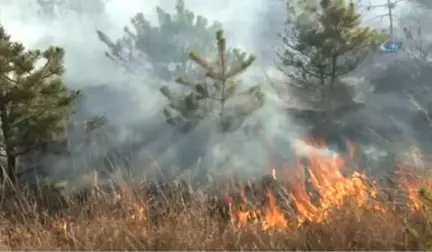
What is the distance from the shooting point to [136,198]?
4.00 metres

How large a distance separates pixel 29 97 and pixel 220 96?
779 centimetres

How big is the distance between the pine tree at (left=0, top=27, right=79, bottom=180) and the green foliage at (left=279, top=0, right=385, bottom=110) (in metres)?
9.73

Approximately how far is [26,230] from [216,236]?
1.21 metres

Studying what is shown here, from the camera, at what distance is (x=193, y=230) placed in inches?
125

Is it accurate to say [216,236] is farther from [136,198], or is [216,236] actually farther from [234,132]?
[234,132]

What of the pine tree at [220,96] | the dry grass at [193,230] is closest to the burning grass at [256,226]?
the dry grass at [193,230]

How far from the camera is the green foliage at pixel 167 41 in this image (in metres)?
23.9

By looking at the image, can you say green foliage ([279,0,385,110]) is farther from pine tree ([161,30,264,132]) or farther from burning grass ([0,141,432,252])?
burning grass ([0,141,432,252])

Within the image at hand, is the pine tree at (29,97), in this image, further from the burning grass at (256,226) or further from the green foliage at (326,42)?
the green foliage at (326,42)

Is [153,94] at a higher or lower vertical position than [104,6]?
lower

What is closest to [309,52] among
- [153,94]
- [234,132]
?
[234,132]

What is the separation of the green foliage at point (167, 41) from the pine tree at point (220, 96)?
4664mm

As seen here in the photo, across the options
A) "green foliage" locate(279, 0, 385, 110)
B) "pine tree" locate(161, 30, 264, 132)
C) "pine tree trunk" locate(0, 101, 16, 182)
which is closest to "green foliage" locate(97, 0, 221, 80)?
"green foliage" locate(279, 0, 385, 110)

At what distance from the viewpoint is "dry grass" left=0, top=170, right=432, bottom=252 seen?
2.81 m
